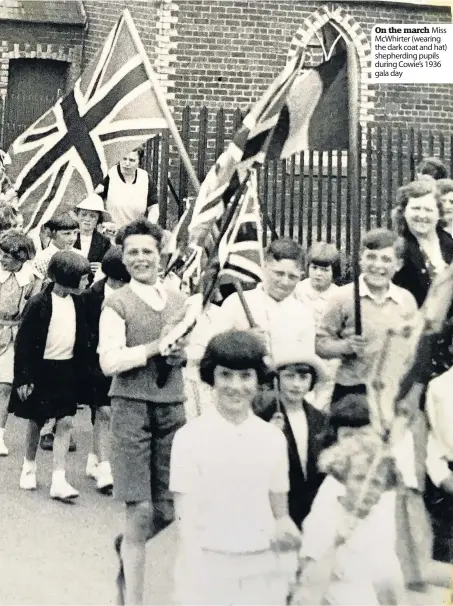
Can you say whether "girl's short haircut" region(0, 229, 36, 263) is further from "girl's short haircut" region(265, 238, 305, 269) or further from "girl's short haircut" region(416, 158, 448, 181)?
"girl's short haircut" region(416, 158, 448, 181)

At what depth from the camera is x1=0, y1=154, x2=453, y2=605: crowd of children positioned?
3010 mm

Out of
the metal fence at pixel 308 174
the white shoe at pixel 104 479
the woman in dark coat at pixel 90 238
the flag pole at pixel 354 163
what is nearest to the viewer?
the flag pole at pixel 354 163

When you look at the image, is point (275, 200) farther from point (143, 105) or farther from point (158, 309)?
point (158, 309)

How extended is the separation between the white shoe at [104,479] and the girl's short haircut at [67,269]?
982 millimetres

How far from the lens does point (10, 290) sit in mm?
5125

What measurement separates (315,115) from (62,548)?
217 cm

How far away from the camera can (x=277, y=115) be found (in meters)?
3.56

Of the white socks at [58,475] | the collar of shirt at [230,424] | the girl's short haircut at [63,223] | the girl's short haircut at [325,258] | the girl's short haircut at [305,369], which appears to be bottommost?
the white socks at [58,475]

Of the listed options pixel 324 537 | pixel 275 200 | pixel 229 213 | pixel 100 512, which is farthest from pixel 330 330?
pixel 275 200

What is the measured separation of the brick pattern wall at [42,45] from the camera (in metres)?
8.07

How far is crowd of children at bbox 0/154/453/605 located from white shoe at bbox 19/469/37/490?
112cm

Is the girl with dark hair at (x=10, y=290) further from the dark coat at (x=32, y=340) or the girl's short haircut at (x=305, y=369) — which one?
the girl's short haircut at (x=305, y=369)

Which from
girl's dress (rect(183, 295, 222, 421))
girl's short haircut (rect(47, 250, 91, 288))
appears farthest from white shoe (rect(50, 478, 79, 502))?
girl's dress (rect(183, 295, 222, 421))

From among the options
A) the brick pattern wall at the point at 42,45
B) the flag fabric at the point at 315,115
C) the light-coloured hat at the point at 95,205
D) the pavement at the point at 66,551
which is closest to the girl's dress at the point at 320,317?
the flag fabric at the point at 315,115
